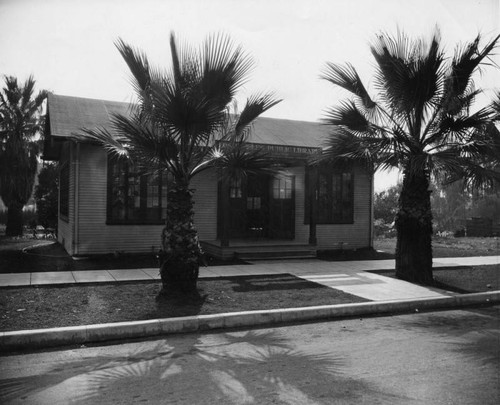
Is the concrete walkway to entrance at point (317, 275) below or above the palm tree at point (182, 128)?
below

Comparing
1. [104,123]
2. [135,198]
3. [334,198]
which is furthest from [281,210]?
[104,123]

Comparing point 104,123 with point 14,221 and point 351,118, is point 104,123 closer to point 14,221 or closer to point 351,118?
point 351,118

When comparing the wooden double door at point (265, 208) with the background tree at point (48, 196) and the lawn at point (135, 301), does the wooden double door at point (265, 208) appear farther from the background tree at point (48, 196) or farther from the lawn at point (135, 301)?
the background tree at point (48, 196)

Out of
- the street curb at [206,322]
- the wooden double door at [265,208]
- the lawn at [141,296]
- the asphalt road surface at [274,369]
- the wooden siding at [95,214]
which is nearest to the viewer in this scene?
the asphalt road surface at [274,369]

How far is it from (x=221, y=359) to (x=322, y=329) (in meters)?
1.90

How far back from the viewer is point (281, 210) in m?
15.2

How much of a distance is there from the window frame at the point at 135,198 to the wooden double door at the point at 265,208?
276 cm

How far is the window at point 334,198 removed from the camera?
15328mm

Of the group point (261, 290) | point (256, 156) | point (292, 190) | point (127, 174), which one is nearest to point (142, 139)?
point (256, 156)

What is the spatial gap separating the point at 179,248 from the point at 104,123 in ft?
23.8

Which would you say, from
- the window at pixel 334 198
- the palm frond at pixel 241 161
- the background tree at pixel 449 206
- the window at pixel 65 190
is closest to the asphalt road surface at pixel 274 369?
the palm frond at pixel 241 161

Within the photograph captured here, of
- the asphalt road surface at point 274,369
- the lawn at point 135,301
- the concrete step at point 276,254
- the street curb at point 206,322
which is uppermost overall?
the concrete step at point 276,254

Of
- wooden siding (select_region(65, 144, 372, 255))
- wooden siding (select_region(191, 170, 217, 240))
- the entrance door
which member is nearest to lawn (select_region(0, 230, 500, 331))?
wooden siding (select_region(65, 144, 372, 255))

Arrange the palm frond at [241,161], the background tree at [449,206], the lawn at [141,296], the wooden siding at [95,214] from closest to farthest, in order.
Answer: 1. the lawn at [141,296]
2. the palm frond at [241,161]
3. the wooden siding at [95,214]
4. the background tree at [449,206]
